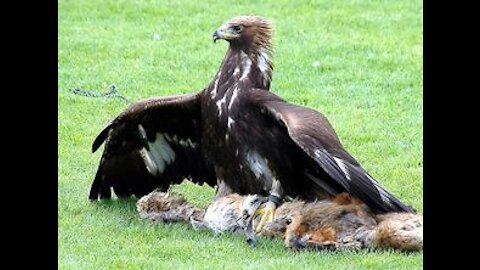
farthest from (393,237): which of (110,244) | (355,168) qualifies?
(110,244)

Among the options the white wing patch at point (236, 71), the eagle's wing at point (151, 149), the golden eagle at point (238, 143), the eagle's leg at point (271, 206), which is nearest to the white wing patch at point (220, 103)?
the golden eagle at point (238, 143)

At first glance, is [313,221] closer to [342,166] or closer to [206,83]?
[342,166]

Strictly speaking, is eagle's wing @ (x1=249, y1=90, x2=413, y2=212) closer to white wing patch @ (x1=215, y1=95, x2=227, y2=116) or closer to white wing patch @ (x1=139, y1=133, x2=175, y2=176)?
white wing patch @ (x1=215, y1=95, x2=227, y2=116)

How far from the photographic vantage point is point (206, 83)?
12.4 meters

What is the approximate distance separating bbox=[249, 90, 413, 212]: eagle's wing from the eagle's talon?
0.34 metres

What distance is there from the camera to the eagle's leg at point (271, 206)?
794cm

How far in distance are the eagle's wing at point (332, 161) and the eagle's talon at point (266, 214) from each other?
34 centimetres

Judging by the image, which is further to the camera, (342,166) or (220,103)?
(220,103)

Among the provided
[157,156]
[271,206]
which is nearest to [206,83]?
[157,156]

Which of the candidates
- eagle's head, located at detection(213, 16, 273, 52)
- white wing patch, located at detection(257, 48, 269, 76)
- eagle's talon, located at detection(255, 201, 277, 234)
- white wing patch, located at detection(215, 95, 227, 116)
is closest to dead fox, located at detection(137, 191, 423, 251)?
eagle's talon, located at detection(255, 201, 277, 234)

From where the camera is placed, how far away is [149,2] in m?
15.3

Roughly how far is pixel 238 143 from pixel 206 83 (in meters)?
4.13
